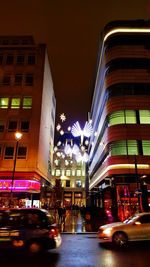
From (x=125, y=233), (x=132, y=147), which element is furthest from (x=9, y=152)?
(x=125, y=233)

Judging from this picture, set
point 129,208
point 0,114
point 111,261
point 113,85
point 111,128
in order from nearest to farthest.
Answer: point 111,261
point 129,208
point 111,128
point 113,85
point 0,114

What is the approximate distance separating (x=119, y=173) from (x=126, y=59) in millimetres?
16981

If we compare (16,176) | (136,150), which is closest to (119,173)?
(136,150)

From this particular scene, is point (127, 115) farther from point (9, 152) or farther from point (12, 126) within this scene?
point (9, 152)

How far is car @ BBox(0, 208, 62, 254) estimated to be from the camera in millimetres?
8984

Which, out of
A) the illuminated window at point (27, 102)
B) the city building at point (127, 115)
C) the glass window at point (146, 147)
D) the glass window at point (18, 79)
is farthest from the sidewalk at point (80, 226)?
the glass window at point (18, 79)

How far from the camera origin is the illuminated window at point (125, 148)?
96.7 ft

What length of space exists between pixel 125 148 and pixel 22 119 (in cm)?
1600

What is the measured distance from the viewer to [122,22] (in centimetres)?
3703

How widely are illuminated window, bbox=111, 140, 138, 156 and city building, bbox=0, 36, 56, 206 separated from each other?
11.5 m

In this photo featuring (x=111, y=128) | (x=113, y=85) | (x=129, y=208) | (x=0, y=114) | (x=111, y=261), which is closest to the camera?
(x=111, y=261)

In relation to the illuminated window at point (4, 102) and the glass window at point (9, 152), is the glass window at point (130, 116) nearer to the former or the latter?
the glass window at point (9, 152)

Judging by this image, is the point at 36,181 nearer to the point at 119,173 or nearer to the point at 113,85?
the point at 119,173

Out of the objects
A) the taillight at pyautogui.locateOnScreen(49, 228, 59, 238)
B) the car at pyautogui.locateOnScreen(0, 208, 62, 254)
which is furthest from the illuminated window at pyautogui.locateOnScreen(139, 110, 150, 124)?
the car at pyautogui.locateOnScreen(0, 208, 62, 254)
